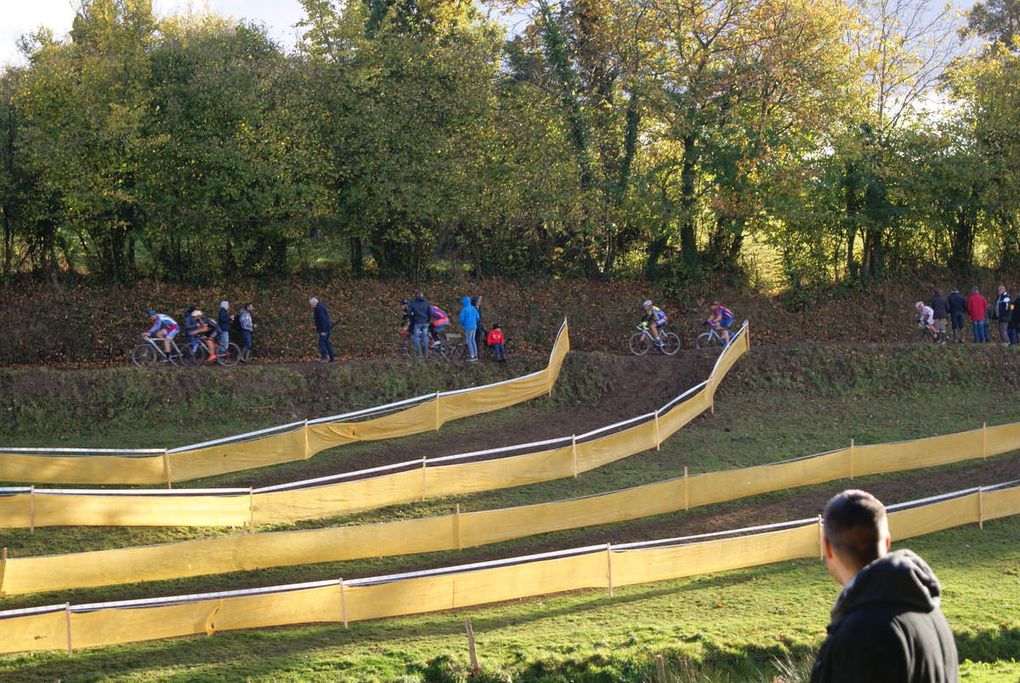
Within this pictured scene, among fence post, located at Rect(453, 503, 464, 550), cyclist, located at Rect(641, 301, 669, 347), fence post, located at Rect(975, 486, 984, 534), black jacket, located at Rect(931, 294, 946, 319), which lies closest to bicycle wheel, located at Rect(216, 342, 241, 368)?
cyclist, located at Rect(641, 301, 669, 347)

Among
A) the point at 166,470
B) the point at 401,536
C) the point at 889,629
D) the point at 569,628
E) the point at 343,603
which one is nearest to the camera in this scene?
the point at 889,629

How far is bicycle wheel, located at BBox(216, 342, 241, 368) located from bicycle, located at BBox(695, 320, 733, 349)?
14144 millimetres

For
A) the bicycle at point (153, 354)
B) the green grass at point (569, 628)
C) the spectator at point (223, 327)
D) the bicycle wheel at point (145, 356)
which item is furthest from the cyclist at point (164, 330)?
the green grass at point (569, 628)

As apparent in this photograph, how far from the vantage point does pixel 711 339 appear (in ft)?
99.6

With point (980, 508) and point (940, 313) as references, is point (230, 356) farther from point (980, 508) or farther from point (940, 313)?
point (940, 313)

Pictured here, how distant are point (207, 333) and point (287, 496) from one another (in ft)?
36.9

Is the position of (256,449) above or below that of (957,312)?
below

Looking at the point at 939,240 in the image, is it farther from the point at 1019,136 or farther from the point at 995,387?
the point at 995,387

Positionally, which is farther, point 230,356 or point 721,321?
point 721,321

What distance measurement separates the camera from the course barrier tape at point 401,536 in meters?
13.9

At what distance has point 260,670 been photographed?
11.8 metres

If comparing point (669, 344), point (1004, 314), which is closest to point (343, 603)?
point (669, 344)

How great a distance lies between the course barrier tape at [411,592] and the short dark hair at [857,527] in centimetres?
1011

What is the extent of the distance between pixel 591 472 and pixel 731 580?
5.99m
